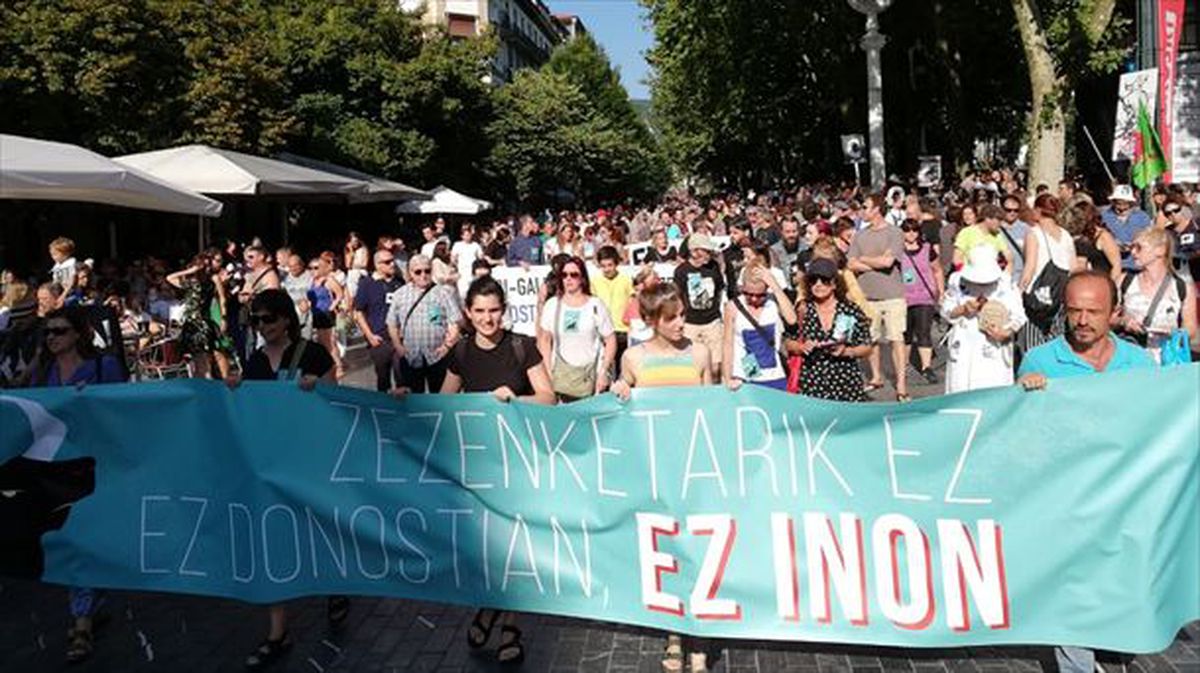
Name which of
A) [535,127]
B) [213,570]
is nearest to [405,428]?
[213,570]

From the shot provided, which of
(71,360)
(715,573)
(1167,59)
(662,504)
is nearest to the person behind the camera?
(715,573)

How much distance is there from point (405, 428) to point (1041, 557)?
268 centimetres

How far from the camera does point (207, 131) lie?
965 inches

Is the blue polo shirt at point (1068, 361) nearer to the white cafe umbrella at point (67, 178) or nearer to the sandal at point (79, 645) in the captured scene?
the sandal at point (79, 645)

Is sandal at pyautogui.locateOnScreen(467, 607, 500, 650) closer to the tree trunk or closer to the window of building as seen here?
the tree trunk

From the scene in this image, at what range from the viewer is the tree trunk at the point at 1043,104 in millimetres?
21344

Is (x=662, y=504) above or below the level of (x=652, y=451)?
below

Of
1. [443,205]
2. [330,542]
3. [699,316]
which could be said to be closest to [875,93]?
[443,205]

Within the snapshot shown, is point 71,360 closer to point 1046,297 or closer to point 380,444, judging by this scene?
point 380,444

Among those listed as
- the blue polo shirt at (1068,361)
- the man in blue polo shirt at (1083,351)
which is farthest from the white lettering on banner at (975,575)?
the blue polo shirt at (1068,361)

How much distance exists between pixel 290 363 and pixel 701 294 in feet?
13.6

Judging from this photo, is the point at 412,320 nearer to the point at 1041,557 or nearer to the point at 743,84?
the point at 1041,557

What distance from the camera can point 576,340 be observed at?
777 cm

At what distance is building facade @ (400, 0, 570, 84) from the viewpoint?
82125 mm
